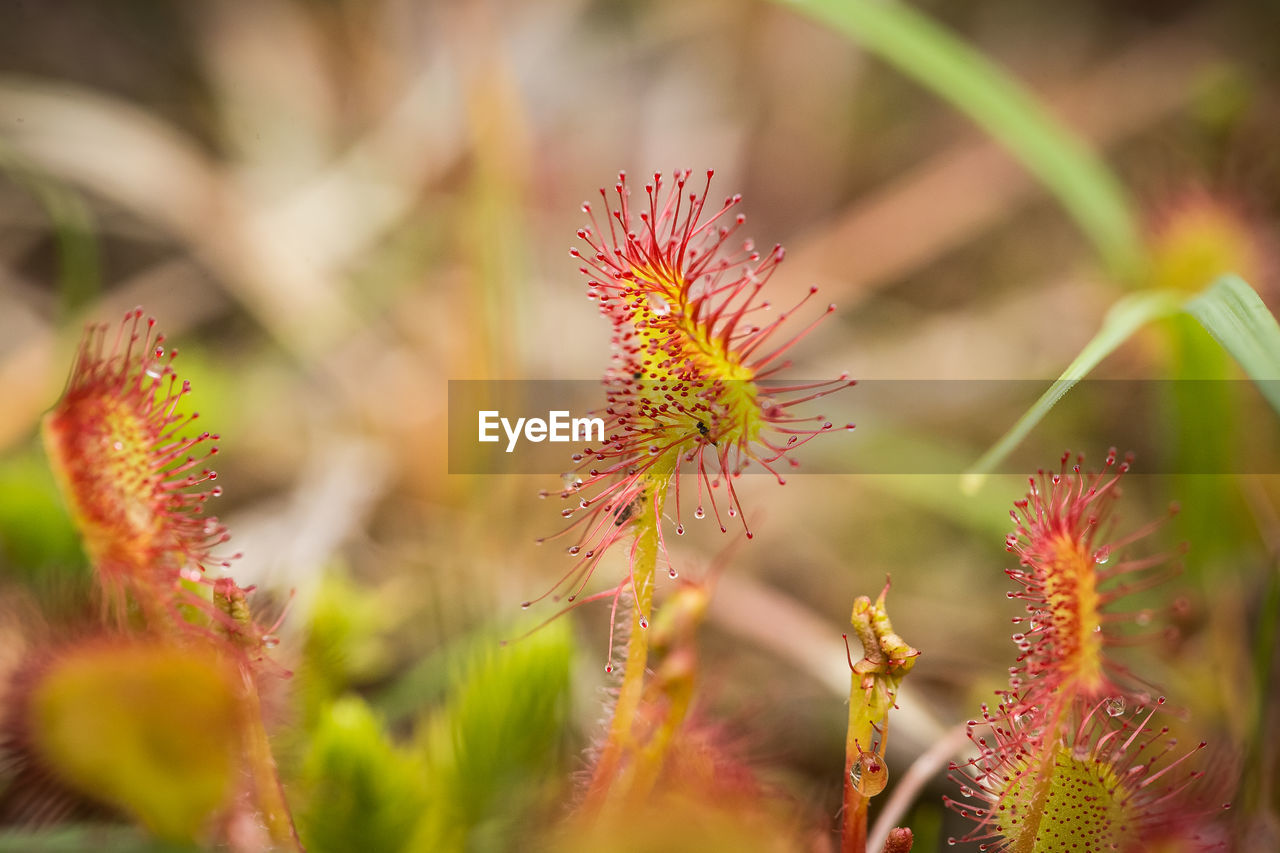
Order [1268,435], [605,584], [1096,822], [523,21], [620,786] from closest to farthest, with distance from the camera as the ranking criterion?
[1096,822] → [620,786] → [605,584] → [1268,435] → [523,21]

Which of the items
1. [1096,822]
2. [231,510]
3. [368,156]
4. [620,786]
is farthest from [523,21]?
[1096,822]

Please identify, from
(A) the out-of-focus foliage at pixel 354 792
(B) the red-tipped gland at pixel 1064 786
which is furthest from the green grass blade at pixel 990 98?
(A) the out-of-focus foliage at pixel 354 792

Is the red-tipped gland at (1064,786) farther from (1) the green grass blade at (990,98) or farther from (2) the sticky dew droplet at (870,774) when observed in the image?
(1) the green grass blade at (990,98)

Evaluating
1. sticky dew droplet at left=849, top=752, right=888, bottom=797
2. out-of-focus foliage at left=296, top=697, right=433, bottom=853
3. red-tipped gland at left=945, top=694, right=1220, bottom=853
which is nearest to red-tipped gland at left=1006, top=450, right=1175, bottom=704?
red-tipped gland at left=945, top=694, right=1220, bottom=853

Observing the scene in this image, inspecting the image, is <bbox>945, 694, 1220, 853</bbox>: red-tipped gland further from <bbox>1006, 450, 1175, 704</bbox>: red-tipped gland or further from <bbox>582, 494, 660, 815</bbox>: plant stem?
<bbox>582, 494, 660, 815</bbox>: plant stem

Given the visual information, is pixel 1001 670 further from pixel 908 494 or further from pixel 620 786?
pixel 620 786

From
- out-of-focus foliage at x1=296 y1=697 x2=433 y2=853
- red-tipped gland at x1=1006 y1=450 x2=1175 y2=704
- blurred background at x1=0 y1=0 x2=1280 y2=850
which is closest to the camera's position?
red-tipped gland at x1=1006 y1=450 x2=1175 y2=704
